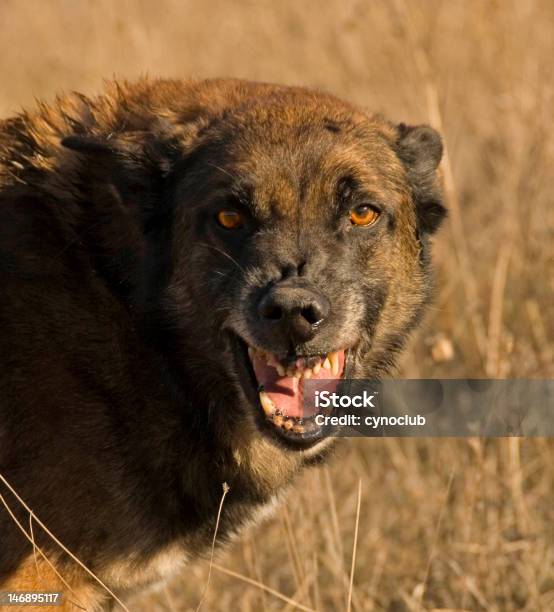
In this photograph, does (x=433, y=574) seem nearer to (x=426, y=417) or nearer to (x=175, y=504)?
(x=426, y=417)

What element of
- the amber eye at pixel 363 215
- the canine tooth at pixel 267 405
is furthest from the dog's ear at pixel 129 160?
the canine tooth at pixel 267 405

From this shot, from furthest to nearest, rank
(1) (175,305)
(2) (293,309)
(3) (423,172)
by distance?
(3) (423,172) → (1) (175,305) → (2) (293,309)

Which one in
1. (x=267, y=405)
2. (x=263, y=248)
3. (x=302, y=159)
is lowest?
(x=267, y=405)

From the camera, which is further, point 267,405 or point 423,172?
point 423,172

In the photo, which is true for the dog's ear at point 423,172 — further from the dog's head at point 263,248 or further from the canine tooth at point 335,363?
the canine tooth at point 335,363

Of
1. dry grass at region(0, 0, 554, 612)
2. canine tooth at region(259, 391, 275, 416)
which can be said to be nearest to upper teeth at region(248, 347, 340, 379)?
canine tooth at region(259, 391, 275, 416)

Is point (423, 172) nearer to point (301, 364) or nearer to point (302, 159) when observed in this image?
point (302, 159)

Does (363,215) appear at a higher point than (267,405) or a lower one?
higher

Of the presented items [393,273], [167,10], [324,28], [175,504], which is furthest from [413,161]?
[167,10]

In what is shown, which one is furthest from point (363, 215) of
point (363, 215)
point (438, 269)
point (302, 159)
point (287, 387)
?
point (438, 269)

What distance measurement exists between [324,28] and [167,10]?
Result: 1.67m

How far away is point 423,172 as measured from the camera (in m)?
4.31

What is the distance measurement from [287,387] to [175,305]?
21.8 inches

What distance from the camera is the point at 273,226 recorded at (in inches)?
148
